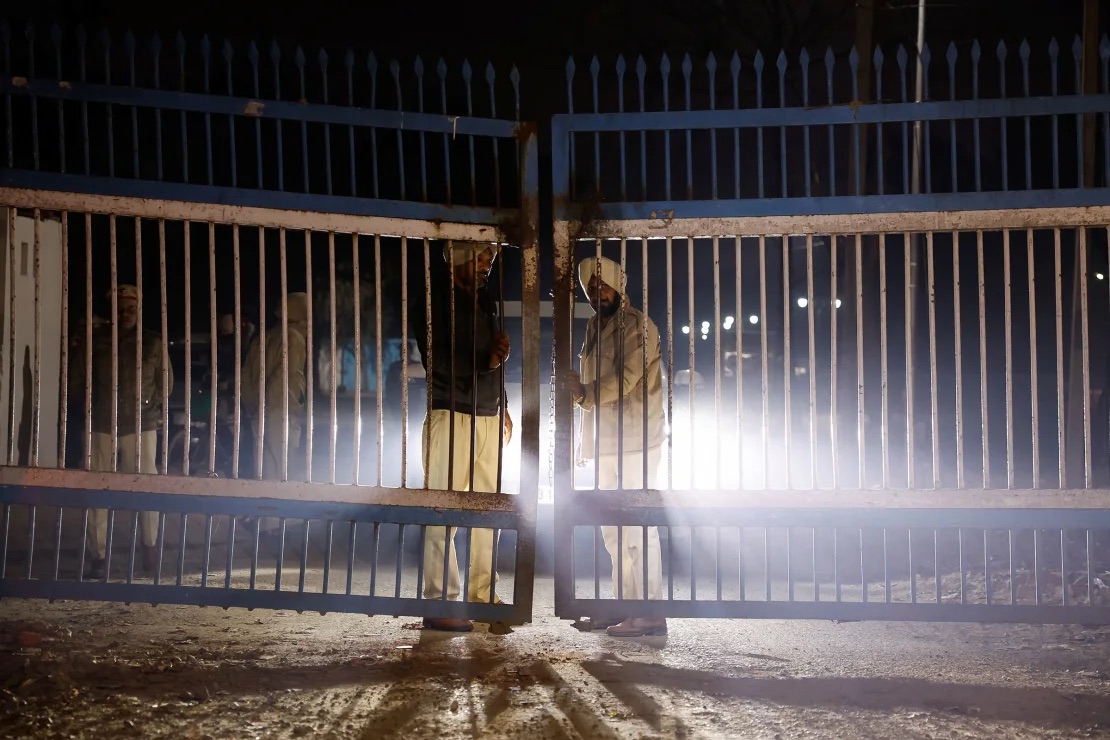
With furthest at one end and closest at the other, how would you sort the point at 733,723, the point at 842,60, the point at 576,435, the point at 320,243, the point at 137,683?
the point at 320,243, the point at 842,60, the point at 576,435, the point at 137,683, the point at 733,723

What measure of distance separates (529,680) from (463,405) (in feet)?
5.35

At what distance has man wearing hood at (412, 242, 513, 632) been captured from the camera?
17.7 ft

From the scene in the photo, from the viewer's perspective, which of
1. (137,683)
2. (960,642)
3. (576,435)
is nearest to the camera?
(137,683)

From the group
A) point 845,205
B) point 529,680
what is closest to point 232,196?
point 529,680

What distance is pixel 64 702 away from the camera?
384 centimetres

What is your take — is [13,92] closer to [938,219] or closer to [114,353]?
[114,353]

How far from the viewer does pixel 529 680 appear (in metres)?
4.34

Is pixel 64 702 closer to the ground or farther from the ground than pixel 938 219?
closer to the ground

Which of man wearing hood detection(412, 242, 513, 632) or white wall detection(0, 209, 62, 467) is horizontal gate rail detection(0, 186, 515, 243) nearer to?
man wearing hood detection(412, 242, 513, 632)

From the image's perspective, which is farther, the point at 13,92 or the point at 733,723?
the point at 13,92

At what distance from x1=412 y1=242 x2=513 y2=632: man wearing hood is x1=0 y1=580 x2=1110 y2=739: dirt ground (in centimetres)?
31

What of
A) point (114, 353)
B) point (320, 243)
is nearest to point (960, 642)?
point (114, 353)

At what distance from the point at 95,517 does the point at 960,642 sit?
546cm

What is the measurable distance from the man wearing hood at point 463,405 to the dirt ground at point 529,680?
0.31m
